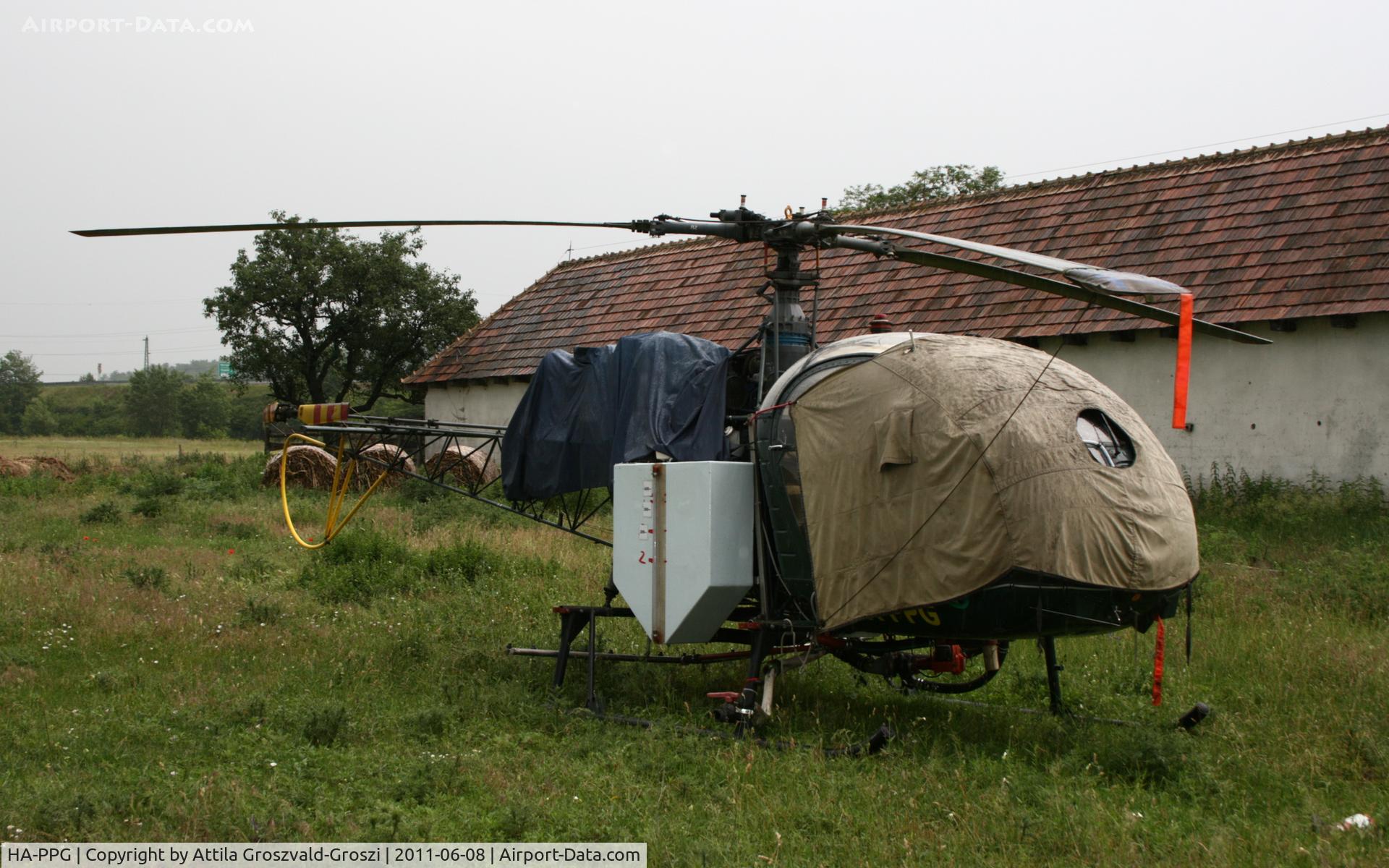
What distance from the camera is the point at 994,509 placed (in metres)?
6.27

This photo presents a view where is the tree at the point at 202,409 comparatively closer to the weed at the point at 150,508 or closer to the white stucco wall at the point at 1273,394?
the weed at the point at 150,508

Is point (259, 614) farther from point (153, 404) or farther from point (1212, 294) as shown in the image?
point (153, 404)

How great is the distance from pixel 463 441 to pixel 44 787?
1755cm

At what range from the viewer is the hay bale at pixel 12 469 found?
23.4 m

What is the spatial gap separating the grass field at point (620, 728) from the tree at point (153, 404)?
69.9 metres

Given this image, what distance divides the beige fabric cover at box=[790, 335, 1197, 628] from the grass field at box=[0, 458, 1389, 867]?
3.59 feet

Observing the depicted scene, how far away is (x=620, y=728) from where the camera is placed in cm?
791

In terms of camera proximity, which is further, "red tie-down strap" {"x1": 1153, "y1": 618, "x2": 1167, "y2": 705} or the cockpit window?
"red tie-down strap" {"x1": 1153, "y1": 618, "x2": 1167, "y2": 705}

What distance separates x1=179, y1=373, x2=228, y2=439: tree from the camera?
7875 cm

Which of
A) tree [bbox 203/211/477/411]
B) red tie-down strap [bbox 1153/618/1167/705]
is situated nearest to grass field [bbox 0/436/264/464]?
tree [bbox 203/211/477/411]

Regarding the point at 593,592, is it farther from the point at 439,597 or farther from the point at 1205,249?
the point at 1205,249

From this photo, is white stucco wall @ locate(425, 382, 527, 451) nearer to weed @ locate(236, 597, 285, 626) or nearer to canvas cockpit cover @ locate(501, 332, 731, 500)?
weed @ locate(236, 597, 285, 626)

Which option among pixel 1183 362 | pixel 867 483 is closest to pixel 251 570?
pixel 867 483

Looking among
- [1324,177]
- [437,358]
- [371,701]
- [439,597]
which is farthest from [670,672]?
[437,358]
